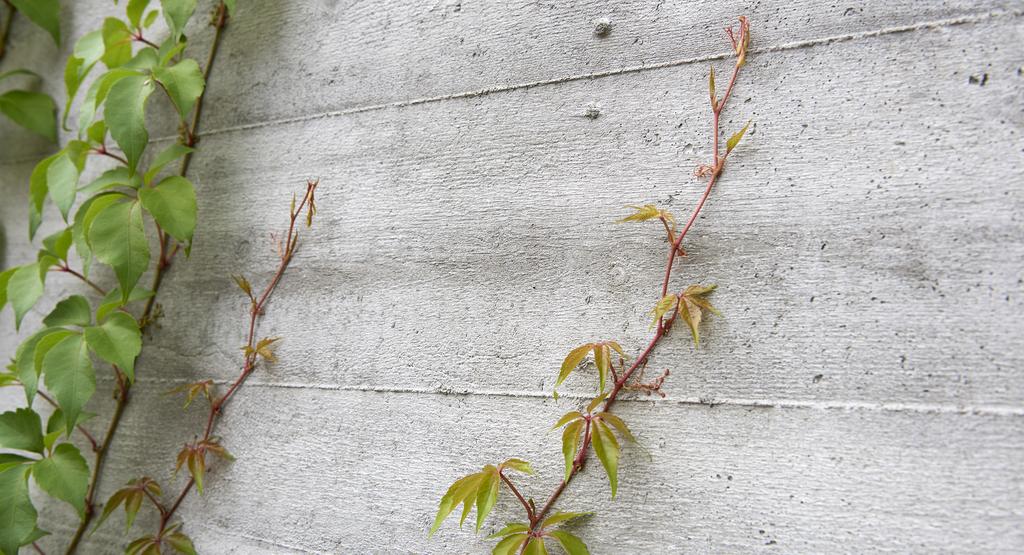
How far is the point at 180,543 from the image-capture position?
1.13 meters

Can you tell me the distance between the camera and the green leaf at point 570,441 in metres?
0.86

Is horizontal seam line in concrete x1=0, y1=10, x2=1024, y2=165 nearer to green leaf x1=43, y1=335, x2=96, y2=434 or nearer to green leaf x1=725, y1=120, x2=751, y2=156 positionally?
green leaf x1=725, y1=120, x2=751, y2=156

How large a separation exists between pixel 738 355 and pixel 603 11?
0.48 metres

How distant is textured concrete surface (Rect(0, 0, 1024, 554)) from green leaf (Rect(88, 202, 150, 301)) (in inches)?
5.8

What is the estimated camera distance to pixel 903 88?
32.5 inches

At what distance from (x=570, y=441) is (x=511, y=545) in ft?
0.50

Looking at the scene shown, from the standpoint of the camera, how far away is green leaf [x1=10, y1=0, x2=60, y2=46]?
4.61ft

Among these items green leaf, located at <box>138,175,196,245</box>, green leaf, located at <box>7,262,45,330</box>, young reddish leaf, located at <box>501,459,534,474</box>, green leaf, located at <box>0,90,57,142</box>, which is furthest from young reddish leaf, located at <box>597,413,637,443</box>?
green leaf, located at <box>0,90,57,142</box>

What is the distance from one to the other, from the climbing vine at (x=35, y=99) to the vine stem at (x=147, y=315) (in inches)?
13.9

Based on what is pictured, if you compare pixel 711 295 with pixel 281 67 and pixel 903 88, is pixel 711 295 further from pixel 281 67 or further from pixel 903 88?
pixel 281 67

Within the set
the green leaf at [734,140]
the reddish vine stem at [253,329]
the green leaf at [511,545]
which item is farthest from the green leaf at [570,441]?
the reddish vine stem at [253,329]

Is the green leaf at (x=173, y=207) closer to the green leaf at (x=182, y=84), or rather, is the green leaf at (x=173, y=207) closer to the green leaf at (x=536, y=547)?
the green leaf at (x=182, y=84)

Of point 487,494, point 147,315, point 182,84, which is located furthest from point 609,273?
point 147,315

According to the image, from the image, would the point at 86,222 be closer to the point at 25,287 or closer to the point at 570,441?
the point at 25,287
